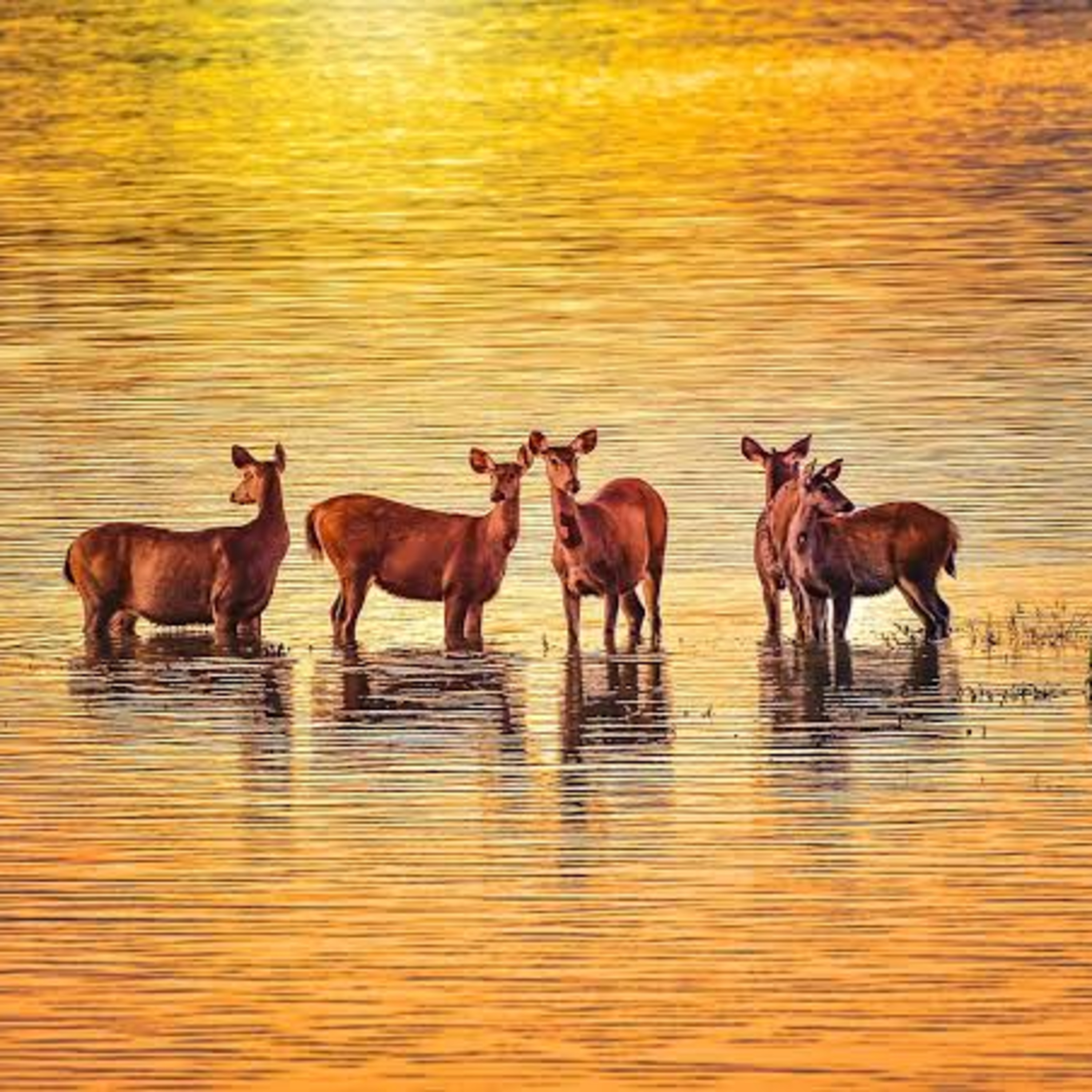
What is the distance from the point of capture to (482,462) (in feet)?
92.8

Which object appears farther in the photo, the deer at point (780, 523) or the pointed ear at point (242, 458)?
the pointed ear at point (242, 458)

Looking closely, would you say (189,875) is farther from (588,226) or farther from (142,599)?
(588,226)

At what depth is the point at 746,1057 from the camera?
56.4 ft

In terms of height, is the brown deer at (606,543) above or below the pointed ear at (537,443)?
below

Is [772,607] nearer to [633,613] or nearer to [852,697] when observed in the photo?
[633,613]

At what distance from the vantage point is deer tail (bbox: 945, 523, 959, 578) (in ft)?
91.9

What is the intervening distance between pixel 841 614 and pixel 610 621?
116cm

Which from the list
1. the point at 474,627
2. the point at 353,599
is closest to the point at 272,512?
the point at 353,599

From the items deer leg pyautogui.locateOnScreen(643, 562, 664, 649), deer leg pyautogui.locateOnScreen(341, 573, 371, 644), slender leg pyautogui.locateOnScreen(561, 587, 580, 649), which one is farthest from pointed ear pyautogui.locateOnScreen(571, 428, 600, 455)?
deer leg pyautogui.locateOnScreen(341, 573, 371, 644)

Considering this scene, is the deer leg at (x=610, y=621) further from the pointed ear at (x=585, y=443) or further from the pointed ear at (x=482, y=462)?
the pointed ear at (x=482, y=462)

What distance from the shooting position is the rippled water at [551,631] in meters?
18.1

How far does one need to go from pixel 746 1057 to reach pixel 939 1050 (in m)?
0.61

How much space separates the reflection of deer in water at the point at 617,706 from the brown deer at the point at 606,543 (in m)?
0.57

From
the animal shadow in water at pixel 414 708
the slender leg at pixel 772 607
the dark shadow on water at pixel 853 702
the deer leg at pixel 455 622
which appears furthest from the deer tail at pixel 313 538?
the dark shadow on water at pixel 853 702
